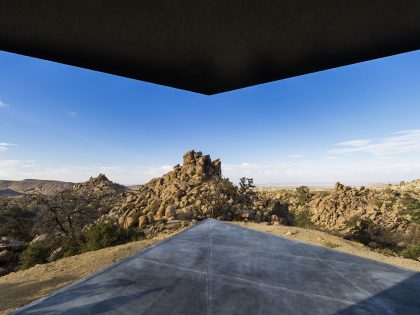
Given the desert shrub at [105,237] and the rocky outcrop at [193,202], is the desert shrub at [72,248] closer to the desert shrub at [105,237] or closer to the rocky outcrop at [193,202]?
the desert shrub at [105,237]

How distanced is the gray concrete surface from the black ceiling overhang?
181 centimetres

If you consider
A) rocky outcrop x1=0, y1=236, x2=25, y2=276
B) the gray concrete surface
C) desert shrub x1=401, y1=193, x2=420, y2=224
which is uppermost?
the gray concrete surface

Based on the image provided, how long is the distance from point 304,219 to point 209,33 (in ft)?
101

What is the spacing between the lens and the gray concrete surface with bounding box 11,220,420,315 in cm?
140

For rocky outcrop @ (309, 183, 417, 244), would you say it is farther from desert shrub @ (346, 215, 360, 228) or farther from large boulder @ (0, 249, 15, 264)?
large boulder @ (0, 249, 15, 264)

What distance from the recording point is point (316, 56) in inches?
89.4

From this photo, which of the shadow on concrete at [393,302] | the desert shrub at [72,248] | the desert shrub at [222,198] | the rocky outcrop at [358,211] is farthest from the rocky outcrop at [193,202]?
the shadow on concrete at [393,302]

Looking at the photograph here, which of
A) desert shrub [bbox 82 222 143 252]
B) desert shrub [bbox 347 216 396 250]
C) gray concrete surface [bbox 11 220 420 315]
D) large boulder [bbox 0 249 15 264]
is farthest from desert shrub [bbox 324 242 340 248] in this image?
large boulder [bbox 0 249 15 264]

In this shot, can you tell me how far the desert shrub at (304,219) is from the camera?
26.5 metres

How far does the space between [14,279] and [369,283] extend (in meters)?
11.7

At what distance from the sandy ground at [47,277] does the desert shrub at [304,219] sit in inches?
785

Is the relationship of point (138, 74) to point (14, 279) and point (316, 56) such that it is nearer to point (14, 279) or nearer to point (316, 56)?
point (316, 56)

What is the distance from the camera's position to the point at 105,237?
12.8 meters

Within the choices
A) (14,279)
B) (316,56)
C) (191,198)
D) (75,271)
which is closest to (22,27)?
(316,56)
